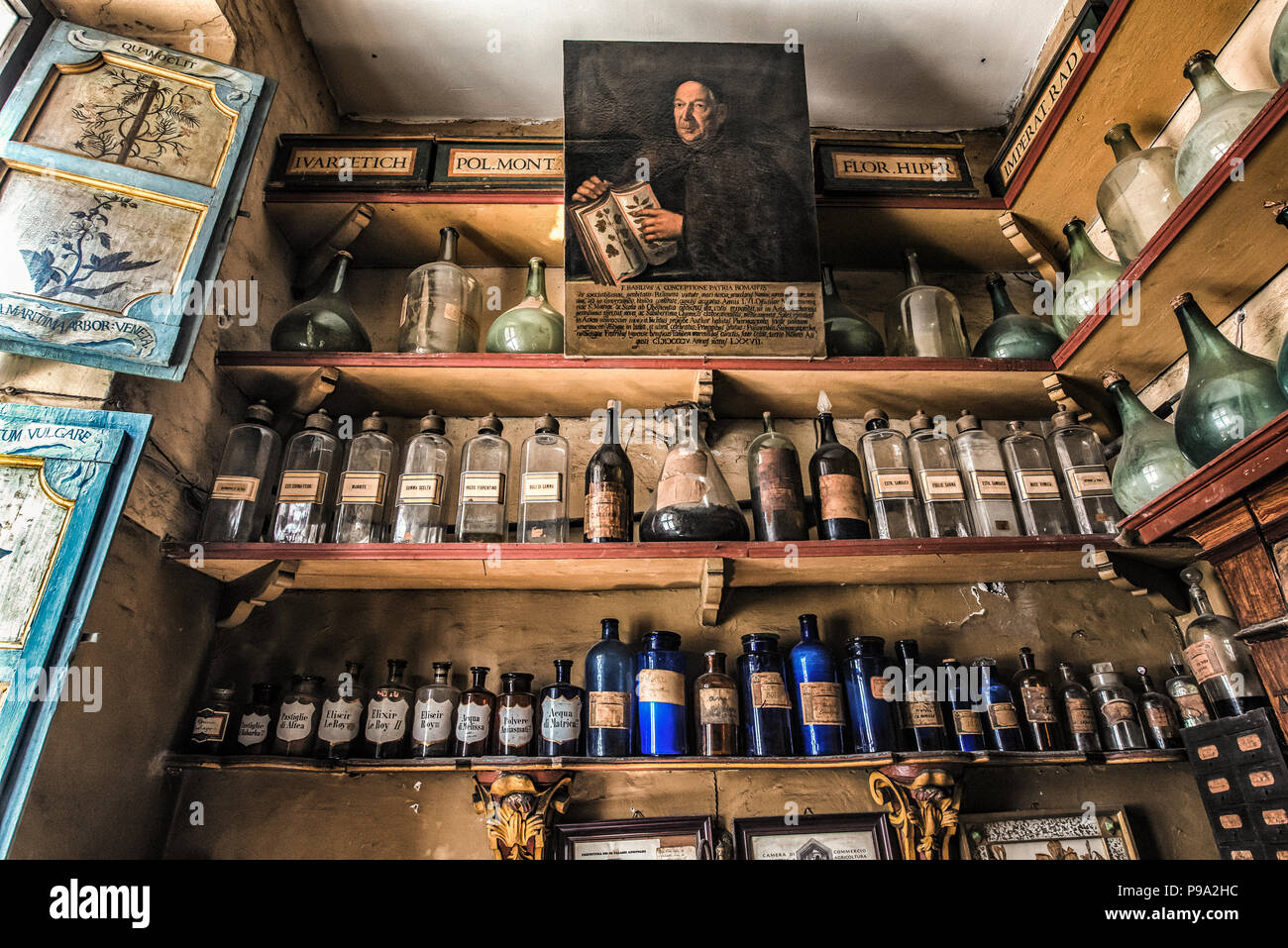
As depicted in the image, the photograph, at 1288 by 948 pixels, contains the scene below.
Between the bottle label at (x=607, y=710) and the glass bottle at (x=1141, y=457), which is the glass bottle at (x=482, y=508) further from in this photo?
the glass bottle at (x=1141, y=457)

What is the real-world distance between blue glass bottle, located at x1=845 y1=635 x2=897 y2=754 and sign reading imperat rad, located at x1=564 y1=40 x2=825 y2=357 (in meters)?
0.77

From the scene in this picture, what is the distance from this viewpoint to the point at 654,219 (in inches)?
85.4

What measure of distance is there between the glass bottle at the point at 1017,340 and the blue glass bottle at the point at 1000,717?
A: 34.2 inches

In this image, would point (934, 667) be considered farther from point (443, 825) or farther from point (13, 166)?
point (13, 166)

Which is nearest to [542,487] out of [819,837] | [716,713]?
[716,713]

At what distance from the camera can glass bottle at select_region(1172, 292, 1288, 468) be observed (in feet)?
4.81

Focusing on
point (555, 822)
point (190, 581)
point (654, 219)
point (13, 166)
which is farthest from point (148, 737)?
point (654, 219)

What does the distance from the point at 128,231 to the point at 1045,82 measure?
2436 mm

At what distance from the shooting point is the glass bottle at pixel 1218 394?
146cm

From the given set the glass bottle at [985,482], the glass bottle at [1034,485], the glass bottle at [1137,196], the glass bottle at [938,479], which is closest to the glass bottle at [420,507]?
the glass bottle at [938,479]

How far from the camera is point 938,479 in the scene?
1966 mm

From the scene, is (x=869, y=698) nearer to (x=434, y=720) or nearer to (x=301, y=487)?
(x=434, y=720)

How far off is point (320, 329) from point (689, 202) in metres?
1.09

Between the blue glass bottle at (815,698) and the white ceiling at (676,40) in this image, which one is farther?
the white ceiling at (676,40)
